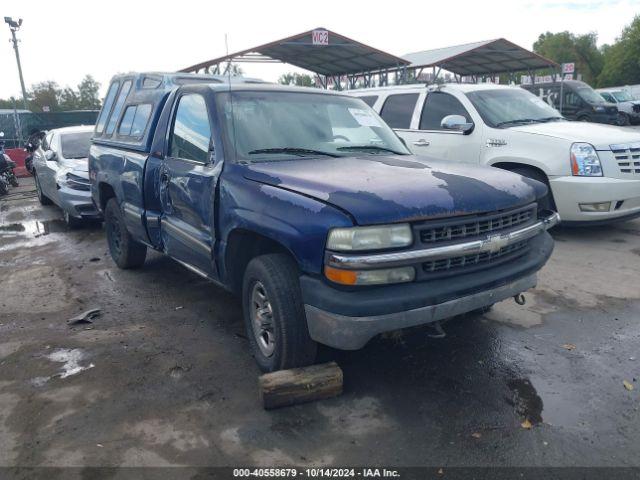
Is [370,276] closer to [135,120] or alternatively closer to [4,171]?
[135,120]

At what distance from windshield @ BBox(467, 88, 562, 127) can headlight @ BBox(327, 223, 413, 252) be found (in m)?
4.68

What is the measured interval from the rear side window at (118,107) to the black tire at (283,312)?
3438mm

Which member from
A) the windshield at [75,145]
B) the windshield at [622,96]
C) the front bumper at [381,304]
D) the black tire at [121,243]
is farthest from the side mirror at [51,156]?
the windshield at [622,96]

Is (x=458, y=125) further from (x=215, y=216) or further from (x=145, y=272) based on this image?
(x=145, y=272)

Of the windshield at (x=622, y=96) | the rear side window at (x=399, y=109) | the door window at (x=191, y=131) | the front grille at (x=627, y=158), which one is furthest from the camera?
the windshield at (x=622, y=96)

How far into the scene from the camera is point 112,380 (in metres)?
3.52

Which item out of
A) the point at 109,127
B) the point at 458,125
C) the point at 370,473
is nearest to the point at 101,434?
the point at 370,473

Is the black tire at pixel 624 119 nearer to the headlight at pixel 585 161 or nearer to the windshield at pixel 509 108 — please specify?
the windshield at pixel 509 108

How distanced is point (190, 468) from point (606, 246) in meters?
5.56

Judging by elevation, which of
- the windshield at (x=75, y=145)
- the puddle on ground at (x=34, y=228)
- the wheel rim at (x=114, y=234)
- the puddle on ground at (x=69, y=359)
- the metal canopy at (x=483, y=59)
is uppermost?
the metal canopy at (x=483, y=59)

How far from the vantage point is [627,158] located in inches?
245

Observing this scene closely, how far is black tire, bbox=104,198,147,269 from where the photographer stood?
5707mm

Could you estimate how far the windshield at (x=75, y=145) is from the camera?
8922mm

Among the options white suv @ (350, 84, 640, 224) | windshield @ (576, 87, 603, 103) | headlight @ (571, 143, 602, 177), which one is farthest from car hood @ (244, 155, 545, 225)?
windshield @ (576, 87, 603, 103)
